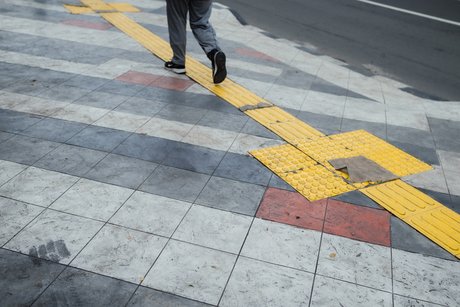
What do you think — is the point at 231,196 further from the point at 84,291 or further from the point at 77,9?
the point at 77,9

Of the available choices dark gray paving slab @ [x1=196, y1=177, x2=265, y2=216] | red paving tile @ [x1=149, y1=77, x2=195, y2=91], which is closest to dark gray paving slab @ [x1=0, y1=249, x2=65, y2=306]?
dark gray paving slab @ [x1=196, y1=177, x2=265, y2=216]

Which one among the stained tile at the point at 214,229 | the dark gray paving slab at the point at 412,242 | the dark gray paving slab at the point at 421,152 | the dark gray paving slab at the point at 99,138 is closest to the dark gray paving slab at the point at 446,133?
the dark gray paving slab at the point at 421,152

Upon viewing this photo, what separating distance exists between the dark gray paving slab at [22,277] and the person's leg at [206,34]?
12.1 ft

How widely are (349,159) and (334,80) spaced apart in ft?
9.36

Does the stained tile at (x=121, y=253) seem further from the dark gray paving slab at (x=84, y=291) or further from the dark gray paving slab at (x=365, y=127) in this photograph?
the dark gray paving slab at (x=365, y=127)

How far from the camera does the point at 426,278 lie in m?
2.99

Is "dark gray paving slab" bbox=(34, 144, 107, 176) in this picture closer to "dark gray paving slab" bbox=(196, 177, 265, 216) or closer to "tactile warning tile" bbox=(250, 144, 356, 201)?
"dark gray paving slab" bbox=(196, 177, 265, 216)

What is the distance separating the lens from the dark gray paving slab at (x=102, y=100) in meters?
5.14

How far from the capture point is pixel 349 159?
4.36 meters

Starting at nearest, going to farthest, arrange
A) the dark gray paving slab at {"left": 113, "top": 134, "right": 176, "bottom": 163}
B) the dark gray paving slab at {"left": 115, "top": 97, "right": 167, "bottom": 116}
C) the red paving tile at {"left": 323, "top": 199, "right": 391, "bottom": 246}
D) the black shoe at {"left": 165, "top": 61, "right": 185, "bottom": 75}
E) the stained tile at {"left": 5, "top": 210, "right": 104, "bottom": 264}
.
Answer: the stained tile at {"left": 5, "top": 210, "right": 104, "bottom": 264}, the red paving tile at {"left": 323, "top": 199, "right": 391, "bottom": 246}, the dark gray paving slab at {"left": 113, "top": 134, "right": 176, "bottom": 163}, the dark gray paving slab at {"left": 115, "top": 97, "right": 167, "bottom": 116}, the black shoe at {"left": 165, "top": 61, "right": 185, "bottom": 75}

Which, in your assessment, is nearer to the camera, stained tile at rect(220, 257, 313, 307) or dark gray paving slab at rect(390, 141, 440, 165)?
stained tile at rect(220, 257, 313, 307)

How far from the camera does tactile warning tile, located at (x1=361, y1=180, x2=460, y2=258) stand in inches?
134

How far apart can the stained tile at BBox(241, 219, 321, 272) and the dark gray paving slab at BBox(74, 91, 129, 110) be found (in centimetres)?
268

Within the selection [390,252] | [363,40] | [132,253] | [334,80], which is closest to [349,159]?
[390,252]
